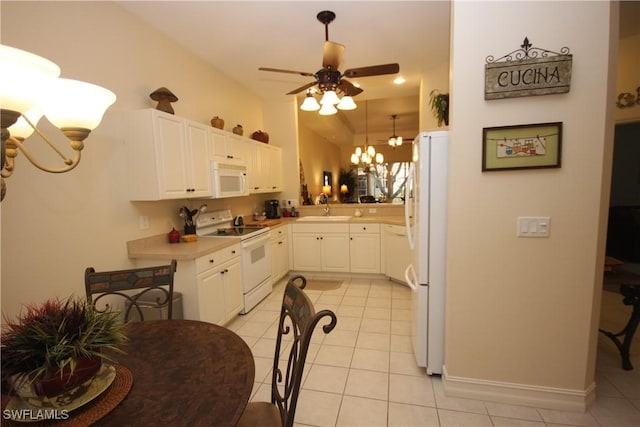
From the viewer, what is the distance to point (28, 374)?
0.77 meters

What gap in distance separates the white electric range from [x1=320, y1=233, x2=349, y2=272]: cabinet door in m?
0.90

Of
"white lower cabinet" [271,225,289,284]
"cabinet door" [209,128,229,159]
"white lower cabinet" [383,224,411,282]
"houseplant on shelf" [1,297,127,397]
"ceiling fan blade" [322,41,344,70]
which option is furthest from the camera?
"white lower cabinet" [271,225,289,284]

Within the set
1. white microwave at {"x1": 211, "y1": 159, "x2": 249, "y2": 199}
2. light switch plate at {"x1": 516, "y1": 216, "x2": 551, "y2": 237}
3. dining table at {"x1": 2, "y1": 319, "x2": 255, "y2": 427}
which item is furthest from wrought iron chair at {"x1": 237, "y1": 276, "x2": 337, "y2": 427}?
white microwave at {"x1": 211, "y1": 159, "x2": 249, "y2": 199}

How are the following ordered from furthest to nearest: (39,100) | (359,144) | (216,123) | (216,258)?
1. (359,144)
2. (216,123)
3. (216,258)
4. (39,100)

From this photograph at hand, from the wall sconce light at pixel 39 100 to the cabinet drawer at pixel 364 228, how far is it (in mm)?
3270

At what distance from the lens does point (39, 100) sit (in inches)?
37.9

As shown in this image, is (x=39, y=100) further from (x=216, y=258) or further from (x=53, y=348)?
(x=216, y=258)

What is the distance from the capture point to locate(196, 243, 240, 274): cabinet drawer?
2.43m

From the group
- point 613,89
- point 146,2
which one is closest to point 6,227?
point 146,2

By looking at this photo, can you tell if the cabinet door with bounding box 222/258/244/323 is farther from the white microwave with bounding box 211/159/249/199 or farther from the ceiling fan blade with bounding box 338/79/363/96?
the ceiling fan blade with bounding box 338/79/363/96

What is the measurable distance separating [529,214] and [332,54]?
184 centimetres

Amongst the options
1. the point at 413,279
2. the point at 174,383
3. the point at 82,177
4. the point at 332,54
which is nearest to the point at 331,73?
the point at 332,54

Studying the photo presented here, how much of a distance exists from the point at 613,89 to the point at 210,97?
3498mm

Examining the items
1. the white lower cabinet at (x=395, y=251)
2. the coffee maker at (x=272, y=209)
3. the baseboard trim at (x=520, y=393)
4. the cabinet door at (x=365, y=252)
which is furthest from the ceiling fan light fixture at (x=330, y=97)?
the baseboard trim at (x=520, y=393)
